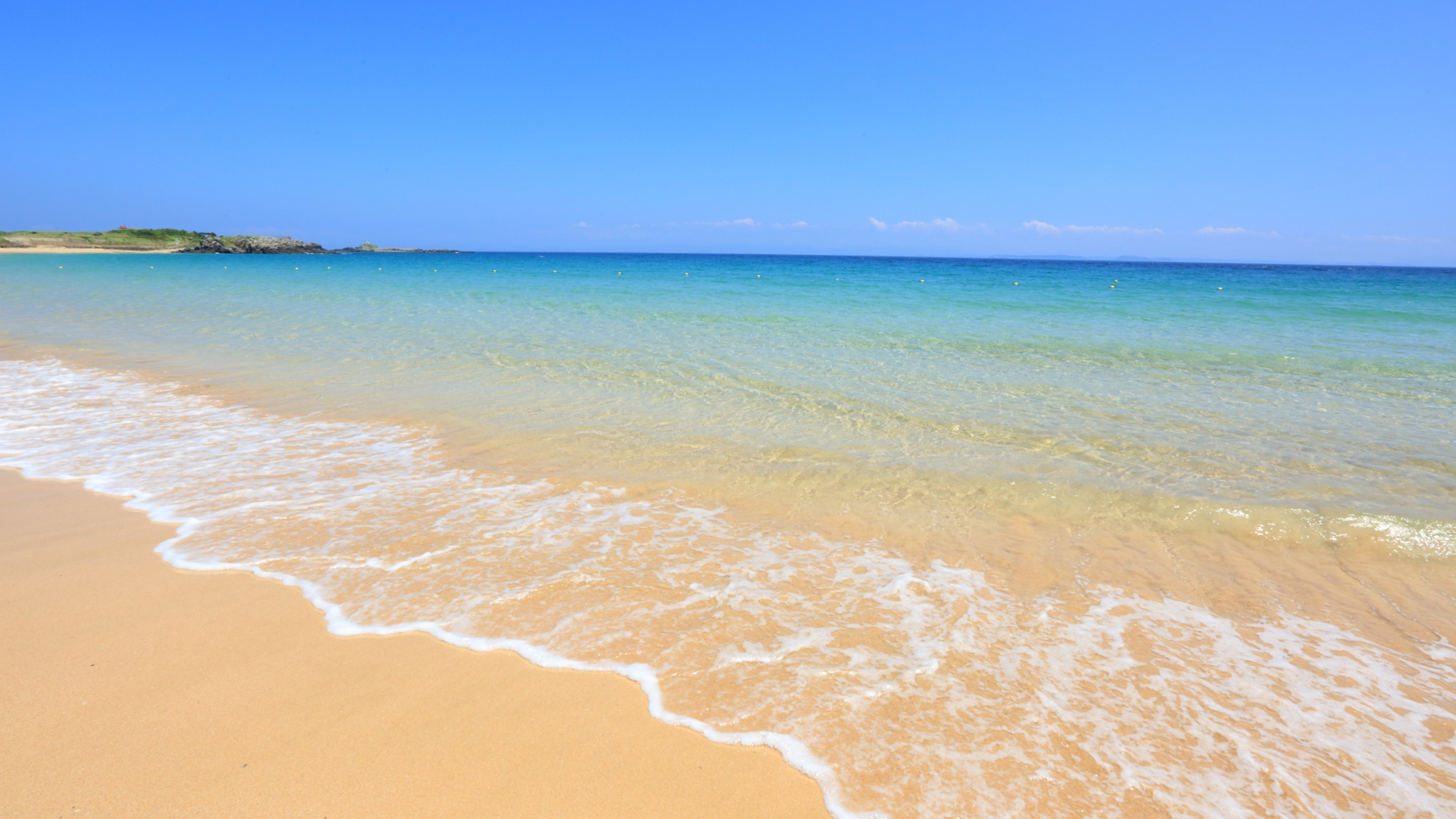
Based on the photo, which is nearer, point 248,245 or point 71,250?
point 71,250

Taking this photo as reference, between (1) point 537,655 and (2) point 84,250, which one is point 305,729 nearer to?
(1) point 537,655

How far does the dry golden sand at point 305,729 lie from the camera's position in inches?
96.1

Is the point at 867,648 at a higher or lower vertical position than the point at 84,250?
lower

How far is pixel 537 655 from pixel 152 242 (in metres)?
115

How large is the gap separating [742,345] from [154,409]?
31.0 feet

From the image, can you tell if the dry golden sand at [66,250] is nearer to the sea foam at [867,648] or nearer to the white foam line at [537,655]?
the white foam line at [537,655]

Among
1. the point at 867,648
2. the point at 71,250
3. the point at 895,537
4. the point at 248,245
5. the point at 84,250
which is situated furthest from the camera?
the point at 248,245

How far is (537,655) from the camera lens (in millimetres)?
3311

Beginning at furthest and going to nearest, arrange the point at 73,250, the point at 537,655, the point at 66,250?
1. the point at 73,250
2. the point at 66,250
3. the point at 537,655

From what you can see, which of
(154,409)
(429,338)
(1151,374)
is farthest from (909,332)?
(154,409)

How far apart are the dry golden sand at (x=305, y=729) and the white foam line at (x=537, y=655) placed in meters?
0.05

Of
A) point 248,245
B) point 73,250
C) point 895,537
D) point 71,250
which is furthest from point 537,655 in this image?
point 248,245

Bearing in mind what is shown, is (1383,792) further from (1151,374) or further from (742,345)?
(742,345)

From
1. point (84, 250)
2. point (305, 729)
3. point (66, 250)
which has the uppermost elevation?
point (84, 250)
